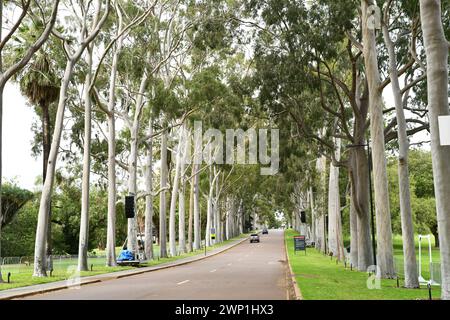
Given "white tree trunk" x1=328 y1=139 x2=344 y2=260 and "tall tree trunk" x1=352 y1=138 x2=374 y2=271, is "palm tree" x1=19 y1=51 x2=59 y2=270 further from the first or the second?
"white tree trunk" x1=328 y1=139 x2=344 y2=260

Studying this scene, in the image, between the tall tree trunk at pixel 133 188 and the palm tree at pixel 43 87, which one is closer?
the palm tree at pixel 43 87

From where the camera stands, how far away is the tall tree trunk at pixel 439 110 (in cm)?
1217

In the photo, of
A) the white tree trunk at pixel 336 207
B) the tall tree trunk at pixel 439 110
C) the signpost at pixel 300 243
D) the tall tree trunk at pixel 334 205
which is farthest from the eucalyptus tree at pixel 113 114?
the tall tree trunk at pixel 439 110

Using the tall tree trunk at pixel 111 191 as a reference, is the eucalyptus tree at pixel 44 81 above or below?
above

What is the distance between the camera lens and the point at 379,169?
20500 mm

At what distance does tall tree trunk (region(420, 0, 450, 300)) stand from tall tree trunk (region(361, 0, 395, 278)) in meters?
7.81

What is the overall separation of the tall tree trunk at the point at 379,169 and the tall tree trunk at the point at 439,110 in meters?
7.81

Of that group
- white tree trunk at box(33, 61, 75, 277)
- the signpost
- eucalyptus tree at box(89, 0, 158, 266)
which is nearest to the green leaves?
eucalyptus tree at box(89, 0, 158, 266)

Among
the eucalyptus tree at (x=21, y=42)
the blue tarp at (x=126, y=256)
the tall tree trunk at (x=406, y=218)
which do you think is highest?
the eucalyptus tree at (x=21, y=42)

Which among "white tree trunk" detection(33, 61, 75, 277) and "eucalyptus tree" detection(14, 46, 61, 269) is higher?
"eucalyptus tree" detection(14, 46, 61, 269)

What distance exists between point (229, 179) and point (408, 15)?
4559 centimetres

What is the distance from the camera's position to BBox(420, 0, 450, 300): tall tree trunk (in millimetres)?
12172

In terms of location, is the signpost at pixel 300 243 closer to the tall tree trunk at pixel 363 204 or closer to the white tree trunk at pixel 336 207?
the white tree trunk at pixel 336 207

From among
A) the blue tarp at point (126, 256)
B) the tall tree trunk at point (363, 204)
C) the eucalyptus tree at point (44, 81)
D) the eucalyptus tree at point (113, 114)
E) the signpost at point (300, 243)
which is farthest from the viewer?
the signpost at point (300, 243)
